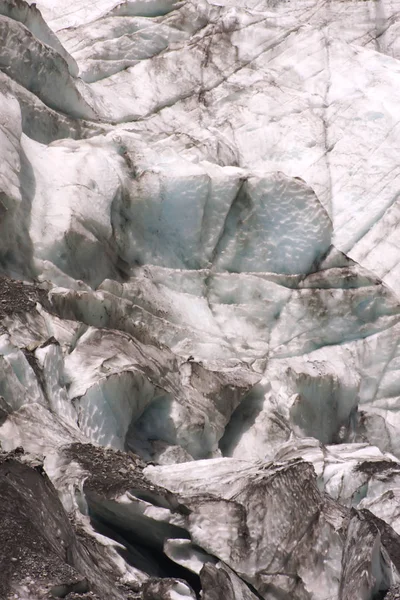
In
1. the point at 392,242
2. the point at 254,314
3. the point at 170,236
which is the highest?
the point at 170,236

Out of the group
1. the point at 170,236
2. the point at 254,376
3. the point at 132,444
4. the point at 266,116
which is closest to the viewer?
the point at 132,444

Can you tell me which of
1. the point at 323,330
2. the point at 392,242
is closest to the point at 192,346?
the point at 323,330

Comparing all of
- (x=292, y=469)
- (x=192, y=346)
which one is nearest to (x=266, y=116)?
(x=192, y=346)

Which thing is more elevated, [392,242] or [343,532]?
[343,532]

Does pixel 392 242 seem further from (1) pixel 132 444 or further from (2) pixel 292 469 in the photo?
(2) pixel 292 469

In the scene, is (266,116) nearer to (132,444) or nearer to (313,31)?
(313,31)

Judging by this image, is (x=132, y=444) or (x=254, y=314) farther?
(x=254, y=314)

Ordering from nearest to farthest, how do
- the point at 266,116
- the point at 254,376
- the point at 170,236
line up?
the point at 254,376 < the point at 170,236 < the point at 266,116
